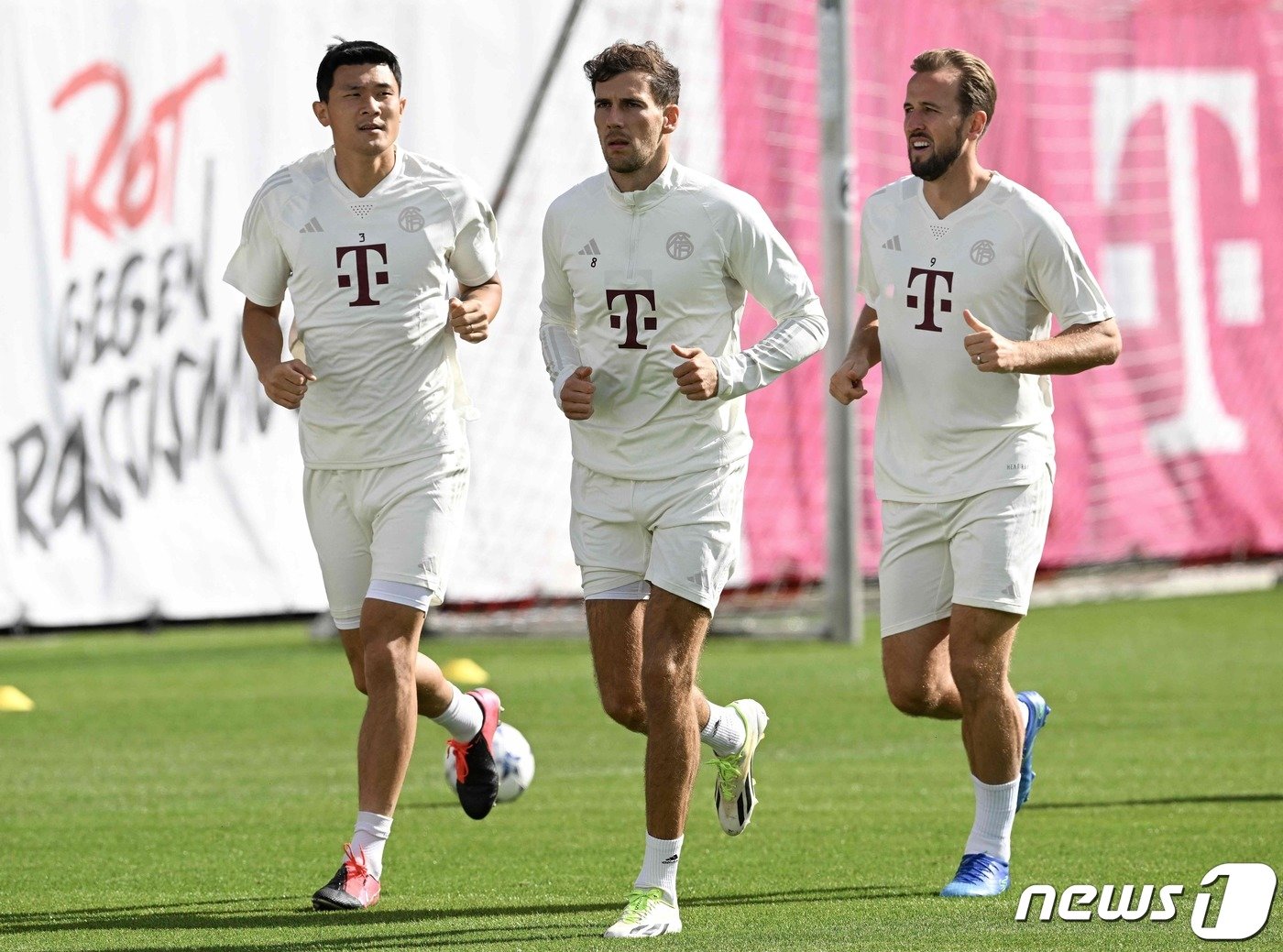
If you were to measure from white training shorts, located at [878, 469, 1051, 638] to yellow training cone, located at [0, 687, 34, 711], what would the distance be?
582 centimetres

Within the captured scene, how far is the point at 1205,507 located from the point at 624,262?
38.6ft

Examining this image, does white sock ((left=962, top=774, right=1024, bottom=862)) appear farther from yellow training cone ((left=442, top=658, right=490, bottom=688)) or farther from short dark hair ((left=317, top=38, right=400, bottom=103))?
yellow training cone ((left=442, top=658, right=490, bottom=688))

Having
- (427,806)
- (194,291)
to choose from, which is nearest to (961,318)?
(427,806)

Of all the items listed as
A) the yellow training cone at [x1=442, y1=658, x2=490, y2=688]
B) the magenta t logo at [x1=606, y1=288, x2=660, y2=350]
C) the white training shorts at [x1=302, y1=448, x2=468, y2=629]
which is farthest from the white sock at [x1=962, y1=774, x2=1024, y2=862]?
the yellow training cone at [x1=442, y1=658, x2=490, y2=688]

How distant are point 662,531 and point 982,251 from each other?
121cm

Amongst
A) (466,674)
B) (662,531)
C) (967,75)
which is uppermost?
(967,75)

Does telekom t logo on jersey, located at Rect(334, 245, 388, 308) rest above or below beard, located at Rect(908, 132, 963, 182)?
below

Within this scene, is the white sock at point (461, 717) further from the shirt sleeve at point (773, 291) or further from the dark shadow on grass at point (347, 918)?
the shirt sleeve at point (773, 291)

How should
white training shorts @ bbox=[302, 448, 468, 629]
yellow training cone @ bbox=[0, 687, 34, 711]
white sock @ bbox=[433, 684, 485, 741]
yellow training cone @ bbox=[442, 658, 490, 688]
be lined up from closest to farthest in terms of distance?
white training shorts @ bbox=[302, 448, 468, 629] → white sock @ bbox=[433, 684, 485, 741] → yellow training cone @ bbox=[0, 687, 34, 711] → yellow training cone @ bbox=[442, 658, 490, 688]

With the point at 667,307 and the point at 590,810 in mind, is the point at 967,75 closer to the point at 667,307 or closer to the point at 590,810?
the point at 667,307

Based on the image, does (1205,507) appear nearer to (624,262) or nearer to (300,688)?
(300,688)

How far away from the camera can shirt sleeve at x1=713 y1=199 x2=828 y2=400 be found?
6.12 meters

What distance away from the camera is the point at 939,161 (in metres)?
6.34

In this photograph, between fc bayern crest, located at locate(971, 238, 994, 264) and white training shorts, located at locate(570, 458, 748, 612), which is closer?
white training shorts, located at locate(570, 458, 748, 612)
